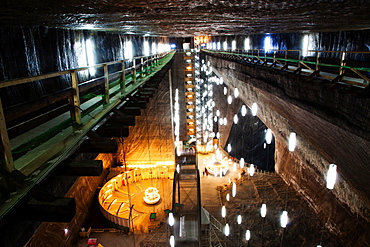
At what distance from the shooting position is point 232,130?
Answer: 822 inches

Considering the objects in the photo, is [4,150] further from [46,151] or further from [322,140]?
[322,140]

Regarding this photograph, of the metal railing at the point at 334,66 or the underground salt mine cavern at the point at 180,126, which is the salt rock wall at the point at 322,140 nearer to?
the underground salt mine cavern at the point at 180,126

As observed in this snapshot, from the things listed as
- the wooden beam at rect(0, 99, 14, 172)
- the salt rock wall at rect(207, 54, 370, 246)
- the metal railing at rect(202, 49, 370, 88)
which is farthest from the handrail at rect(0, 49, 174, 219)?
the metal railing at rect(202, 49, 370, 88)

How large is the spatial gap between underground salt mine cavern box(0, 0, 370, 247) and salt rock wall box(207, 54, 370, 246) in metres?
0.04

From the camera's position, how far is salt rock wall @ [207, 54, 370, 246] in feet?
12.6

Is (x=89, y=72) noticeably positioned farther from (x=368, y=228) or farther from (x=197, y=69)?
(x=197, y=69)

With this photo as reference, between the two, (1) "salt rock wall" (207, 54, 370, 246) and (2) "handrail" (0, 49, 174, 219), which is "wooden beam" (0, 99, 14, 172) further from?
(1) "salt rock wall" (207, 54, 370, 246)

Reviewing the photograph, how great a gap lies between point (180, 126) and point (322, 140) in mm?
14282

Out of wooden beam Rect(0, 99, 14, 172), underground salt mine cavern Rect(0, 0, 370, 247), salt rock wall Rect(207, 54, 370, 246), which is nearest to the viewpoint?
wooden beam Rect(0, 99, 14, 172)

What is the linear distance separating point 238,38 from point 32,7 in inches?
637

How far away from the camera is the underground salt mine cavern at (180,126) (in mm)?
2451

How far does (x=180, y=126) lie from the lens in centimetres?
1920

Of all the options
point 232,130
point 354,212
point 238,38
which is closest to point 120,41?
point 354,212

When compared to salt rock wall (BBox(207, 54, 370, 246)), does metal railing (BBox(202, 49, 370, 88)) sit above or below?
above
